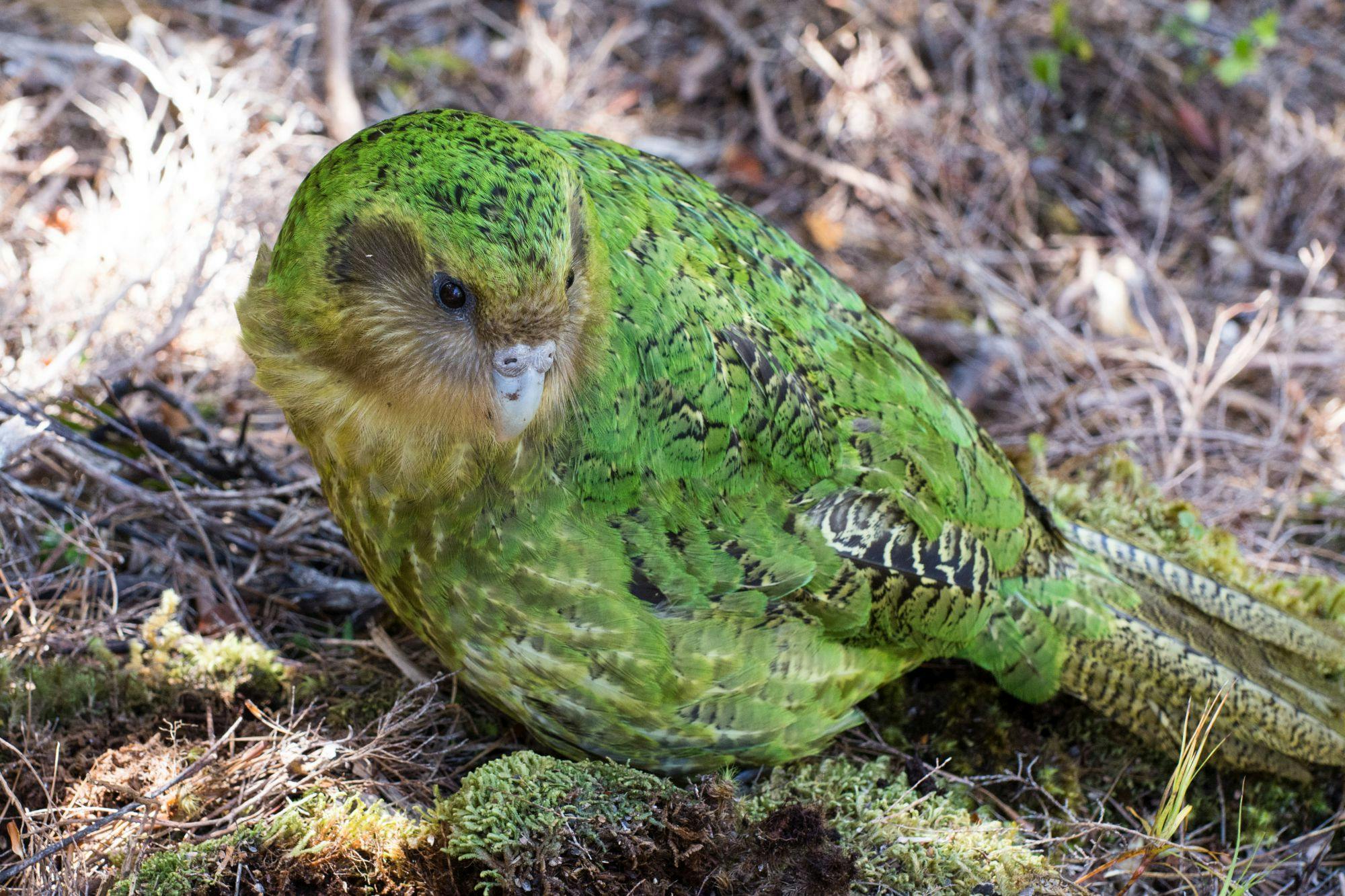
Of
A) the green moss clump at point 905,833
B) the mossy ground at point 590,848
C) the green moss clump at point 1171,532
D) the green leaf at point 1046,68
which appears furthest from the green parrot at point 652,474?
the green leaf at point 1046,68

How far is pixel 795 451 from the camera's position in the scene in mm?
2604

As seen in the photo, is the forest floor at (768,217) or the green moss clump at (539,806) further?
the forest floor at (768,217)

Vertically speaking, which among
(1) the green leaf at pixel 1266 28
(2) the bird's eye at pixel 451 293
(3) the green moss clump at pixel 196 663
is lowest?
(3) the green moss clump at pixel 196 663

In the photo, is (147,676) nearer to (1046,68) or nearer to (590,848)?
(590,848)

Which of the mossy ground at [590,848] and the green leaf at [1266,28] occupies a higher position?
the green leaf at [1266,28]

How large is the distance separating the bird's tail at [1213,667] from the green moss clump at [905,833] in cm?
62

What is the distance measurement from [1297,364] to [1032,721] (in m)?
2.48

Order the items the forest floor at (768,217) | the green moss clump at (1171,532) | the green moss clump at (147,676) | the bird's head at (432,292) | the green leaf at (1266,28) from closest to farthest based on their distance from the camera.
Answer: the bird's head at (432,292), the forest floor at (768,217), the green moss clump at (147,676), the green moss clump at (1171,532), the green leaf at (1266,28)

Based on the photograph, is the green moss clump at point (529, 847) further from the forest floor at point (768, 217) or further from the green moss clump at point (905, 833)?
the green moss clump at point (905, 833)

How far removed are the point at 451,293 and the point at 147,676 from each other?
5.00 feet

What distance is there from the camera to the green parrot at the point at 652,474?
214 centimetres

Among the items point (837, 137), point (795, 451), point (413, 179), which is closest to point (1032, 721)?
point (795, 451)

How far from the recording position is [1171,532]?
3.50 metres

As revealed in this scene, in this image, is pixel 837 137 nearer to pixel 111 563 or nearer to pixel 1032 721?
pixel 1032 721
